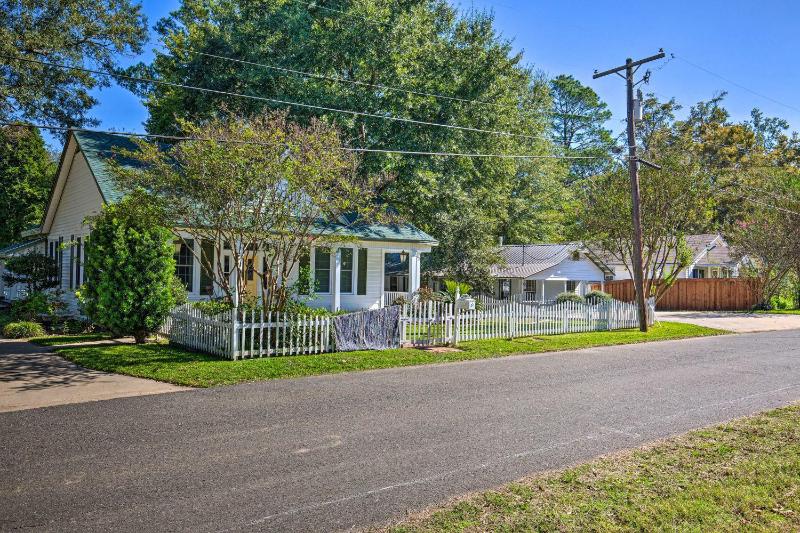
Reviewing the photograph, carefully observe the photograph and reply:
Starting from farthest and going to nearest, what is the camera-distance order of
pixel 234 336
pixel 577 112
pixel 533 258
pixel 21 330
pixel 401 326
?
1. pixel 577 112
2. pixel 533 258
3. pixel 21 330
4. pixel 401 326
5. pixel 234 336

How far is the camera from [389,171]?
72.7 ft

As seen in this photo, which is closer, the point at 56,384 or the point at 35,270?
the point at 56,384

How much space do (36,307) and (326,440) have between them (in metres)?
14.1

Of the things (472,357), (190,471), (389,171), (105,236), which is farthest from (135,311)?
(389,171)

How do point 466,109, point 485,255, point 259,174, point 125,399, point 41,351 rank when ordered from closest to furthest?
point 125,399
point 259,174
point 41,351
point 466,109
point 485,255

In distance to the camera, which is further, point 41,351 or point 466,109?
point 466,109

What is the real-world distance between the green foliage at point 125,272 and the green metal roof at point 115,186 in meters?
1.30

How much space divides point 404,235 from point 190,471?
53.2ft

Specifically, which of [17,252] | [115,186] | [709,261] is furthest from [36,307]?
[709,261]

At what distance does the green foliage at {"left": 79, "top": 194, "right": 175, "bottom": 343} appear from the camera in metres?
13.8

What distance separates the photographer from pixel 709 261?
48.7 metres

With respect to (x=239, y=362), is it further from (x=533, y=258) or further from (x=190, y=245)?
(x=533, y=258)

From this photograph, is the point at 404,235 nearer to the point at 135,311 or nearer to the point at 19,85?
the point at 135,311

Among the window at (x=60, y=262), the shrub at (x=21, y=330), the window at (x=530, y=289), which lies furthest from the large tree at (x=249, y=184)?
the window at (x=530, y=289)
